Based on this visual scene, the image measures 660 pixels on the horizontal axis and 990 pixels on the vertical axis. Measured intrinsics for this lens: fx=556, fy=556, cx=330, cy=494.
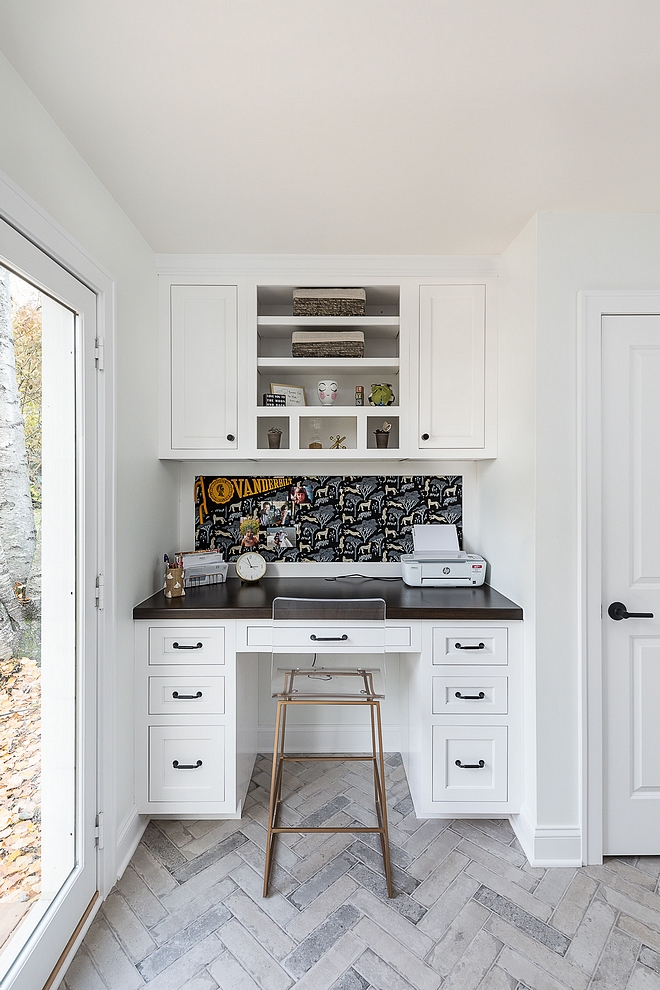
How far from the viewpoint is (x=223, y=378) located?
2709mm

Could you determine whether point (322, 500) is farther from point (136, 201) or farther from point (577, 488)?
point (136, 201)

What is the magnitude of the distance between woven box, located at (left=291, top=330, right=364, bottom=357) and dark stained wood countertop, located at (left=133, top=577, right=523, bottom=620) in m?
1.16

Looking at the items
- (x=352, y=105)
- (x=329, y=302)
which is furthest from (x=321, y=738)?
(x=352, y=105)

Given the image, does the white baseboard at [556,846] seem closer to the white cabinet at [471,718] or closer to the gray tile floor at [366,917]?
the gray tile floor at [366,917]

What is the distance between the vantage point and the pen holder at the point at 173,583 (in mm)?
2543

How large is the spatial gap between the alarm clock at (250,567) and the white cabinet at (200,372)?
586 mm

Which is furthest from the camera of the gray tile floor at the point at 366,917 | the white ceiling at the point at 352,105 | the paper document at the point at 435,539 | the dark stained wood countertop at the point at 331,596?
the paper document at the point at 435,539

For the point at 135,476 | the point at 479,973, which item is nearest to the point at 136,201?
the point at 135,476

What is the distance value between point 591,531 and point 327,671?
46.3 inches

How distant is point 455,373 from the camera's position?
8.85 ft

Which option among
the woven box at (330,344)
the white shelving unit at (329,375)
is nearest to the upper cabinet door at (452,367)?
the white shelving unit at (329,375)

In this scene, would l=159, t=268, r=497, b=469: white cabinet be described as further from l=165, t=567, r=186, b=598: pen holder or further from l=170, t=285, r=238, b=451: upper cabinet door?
l=165, t=567, r=186, b=598: pen holder

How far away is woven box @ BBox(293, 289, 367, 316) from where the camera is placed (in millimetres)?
2688

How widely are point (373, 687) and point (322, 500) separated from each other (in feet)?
3.83
